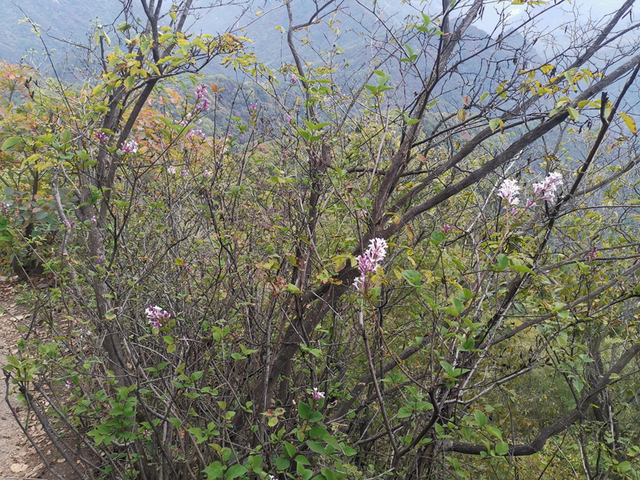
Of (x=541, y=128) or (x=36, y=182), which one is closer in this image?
(x=541, y=128)

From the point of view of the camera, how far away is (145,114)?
5406 millimetres

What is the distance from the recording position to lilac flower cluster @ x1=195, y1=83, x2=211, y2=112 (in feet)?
8.43

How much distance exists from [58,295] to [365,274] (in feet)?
7.57

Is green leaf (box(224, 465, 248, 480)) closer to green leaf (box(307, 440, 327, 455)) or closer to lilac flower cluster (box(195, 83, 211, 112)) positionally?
green leaf (box(307, 440, 327, 455))

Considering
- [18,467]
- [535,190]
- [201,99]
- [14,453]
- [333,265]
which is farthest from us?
[14,453]

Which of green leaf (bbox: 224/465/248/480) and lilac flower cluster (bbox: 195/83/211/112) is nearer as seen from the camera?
green leaf (bbox: 224/465/248/480)

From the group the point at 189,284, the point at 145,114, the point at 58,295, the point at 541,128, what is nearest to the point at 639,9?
the point at 541,128

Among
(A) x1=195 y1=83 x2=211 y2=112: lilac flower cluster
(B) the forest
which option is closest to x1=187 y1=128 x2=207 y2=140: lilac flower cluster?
(B) the forest

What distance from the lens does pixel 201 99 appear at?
264 cm

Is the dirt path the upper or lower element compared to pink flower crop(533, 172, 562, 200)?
lower

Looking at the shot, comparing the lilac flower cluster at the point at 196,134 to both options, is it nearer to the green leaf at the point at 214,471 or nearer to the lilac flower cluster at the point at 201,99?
the lilac flower cluster at the point at 201,99

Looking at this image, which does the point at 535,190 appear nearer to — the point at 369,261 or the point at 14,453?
the point at 369,261

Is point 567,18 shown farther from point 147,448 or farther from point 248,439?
point 147,448

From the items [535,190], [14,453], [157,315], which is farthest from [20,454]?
[535,190]
